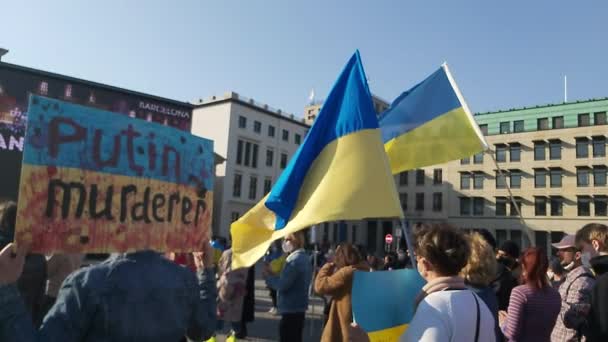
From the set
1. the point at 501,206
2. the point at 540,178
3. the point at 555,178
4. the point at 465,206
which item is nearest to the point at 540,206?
the point at 540,178

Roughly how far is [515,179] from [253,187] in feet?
86.1

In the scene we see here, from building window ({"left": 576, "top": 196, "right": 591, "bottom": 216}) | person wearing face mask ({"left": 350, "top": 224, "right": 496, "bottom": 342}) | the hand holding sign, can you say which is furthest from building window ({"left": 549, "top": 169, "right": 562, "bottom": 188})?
the hand holding sign

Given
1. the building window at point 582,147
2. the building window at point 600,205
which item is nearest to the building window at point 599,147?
the building window at point 582,147

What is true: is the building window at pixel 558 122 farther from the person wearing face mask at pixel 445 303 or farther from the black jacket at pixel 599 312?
the person wearing face mask at pixel 445 303

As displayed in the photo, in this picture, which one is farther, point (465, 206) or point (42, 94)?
point (465, 206)

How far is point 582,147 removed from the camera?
45969 millimetres

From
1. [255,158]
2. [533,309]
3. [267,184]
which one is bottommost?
[533,309]

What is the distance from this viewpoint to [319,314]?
10773 millimetres

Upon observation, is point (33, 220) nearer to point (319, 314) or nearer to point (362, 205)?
point (362, 205)

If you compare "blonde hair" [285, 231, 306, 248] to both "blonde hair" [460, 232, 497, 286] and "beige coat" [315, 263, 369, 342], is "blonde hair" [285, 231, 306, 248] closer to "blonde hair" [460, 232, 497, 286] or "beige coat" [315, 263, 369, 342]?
"beige coat" [315, 263, 369, 342]

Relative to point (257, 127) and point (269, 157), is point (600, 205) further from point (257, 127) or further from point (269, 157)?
point (257, 127)

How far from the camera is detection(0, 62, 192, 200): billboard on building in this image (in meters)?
22.1

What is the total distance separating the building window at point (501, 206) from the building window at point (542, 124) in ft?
25.3

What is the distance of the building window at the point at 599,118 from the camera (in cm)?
4506
